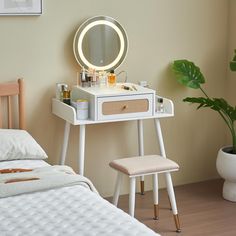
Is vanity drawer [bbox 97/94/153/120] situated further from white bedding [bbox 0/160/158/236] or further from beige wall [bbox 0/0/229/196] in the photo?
white bedding [bbox 0/160/158/236]

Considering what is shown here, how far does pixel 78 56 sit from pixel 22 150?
917mm

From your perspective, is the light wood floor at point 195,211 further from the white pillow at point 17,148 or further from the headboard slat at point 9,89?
the headboard slat at point 9,89

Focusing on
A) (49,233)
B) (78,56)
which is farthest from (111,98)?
(49,233)

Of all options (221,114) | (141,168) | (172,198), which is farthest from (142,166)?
(221,114)

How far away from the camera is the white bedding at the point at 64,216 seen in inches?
93.4

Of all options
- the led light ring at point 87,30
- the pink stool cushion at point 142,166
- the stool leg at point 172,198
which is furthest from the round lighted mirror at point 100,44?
the stool leg at point 172,198

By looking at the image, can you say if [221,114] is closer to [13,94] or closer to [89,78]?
[89,78]

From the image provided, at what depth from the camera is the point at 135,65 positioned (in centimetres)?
431

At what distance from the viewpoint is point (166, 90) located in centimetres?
445

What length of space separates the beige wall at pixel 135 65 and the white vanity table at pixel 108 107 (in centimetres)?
18

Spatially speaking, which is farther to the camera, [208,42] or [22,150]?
[208,42]

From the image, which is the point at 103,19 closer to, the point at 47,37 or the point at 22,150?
the point at 47,37

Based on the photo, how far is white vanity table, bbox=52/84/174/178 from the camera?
3.74m

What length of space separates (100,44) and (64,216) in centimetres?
181
